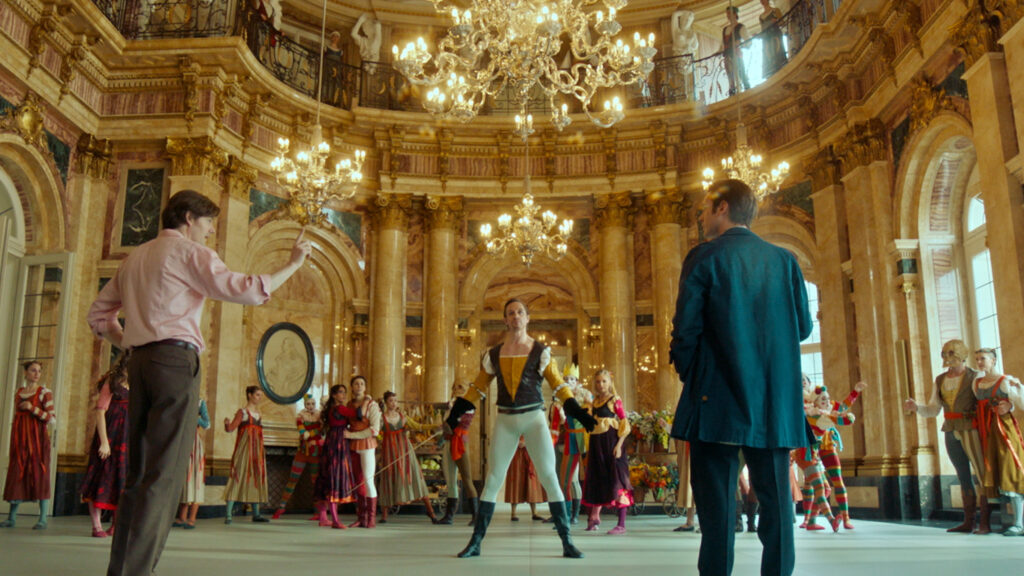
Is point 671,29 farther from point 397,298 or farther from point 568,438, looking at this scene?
point 568,438

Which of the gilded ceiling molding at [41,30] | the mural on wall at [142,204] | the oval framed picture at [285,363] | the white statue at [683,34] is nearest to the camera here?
the gilded ceiling molding at [41,30]

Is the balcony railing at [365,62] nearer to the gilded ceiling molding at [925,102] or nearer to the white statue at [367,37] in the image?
the white statue at [367,37]

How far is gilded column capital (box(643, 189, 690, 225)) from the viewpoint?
13539 mm

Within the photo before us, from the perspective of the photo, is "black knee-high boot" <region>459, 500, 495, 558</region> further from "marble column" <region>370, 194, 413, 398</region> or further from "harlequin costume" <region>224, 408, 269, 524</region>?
"marble column" <region>370, 194, 413, 398</region>

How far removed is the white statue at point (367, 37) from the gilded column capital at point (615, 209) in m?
4.77

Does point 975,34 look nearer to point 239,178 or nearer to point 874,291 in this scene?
point 874,291

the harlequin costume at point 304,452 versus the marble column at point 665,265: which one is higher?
the marble column at point 665,265

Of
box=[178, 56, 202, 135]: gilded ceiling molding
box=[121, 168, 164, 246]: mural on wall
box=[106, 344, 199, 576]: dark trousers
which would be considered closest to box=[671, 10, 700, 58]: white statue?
box=[178, 56, 202, 135]: gilded ceiling molding

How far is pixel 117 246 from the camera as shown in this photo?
438 inches

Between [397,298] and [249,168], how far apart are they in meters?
3.06

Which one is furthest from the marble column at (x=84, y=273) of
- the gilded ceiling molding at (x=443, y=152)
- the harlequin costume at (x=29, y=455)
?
the gilded ceiling molding at (x=443, y=152)

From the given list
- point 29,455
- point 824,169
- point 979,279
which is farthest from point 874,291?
point 29,455

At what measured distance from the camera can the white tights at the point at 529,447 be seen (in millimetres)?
5129

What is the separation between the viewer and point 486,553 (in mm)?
5258
